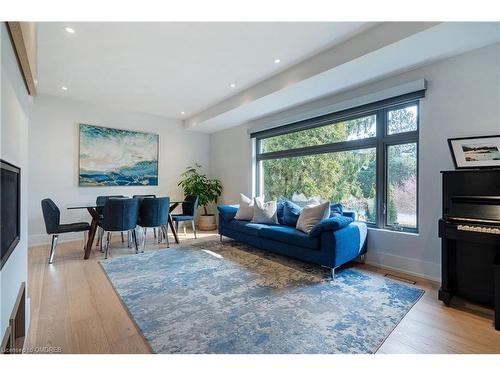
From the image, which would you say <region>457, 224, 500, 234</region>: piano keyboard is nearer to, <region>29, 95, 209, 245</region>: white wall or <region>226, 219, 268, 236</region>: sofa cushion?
<region>226, 219, 268, 236</region>: sofa cushion

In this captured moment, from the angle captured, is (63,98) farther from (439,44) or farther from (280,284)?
(439,44)

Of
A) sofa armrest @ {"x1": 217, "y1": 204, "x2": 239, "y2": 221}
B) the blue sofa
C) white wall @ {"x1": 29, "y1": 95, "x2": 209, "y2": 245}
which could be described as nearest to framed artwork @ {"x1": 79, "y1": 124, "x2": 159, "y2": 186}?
white wall @ {"x1": 29, "y1": 95, "x2": 209, "y2": 245}

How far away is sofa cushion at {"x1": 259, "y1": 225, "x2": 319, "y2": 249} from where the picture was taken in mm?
2928

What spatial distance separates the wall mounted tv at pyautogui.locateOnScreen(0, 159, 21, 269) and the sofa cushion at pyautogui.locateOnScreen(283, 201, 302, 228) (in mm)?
3091

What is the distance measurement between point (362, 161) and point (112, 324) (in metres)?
3.58

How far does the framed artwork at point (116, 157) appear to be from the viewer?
191 inches

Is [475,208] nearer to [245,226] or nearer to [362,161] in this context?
[362,161]

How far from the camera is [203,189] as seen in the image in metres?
6.00

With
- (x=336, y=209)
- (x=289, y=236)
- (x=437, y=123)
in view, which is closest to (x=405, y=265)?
(x=336, y=209)

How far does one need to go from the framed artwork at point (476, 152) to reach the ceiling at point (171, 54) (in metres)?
1.54

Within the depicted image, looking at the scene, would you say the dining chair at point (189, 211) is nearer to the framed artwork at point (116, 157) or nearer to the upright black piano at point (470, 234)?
the framed artwork at point (116, 157)

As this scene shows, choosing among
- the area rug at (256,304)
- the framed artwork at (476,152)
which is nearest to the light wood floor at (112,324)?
the area rug at (256,304)

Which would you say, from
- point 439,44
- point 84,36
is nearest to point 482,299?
point 439,44
